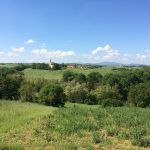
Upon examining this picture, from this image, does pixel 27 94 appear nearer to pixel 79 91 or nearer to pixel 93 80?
pixel 79 91

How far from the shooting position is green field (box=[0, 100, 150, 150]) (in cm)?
1791

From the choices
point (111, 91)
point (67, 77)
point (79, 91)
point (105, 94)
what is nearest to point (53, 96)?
point (79, 91)

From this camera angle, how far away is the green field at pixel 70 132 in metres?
17.9

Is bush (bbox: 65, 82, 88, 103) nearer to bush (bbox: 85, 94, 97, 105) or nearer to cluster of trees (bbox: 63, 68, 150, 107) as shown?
cluster of trees (bbox: 63, 68, 150, 107)

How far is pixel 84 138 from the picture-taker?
65.5 feet

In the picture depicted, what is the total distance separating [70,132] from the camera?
21.9 metres

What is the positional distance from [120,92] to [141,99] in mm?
21908

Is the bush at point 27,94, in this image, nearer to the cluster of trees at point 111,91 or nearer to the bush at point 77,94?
the cluster of trees at point 111,91

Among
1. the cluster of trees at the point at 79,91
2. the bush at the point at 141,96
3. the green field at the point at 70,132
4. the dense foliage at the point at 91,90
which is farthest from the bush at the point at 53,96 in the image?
the green field at the point at 70,132

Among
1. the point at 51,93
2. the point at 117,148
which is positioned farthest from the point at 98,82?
the point at 117,148

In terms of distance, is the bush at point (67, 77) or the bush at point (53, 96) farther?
the bush at point (67, 77)

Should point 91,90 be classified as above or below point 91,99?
above

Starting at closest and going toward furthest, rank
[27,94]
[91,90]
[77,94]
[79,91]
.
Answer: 1. [27,94]
2. [79,91]
3. [77,94]
4. [91,90]

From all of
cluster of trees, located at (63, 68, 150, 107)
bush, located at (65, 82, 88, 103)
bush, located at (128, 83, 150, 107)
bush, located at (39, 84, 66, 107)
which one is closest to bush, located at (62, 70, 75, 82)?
cluster of trees, located at (63, 68, 150, 107)
